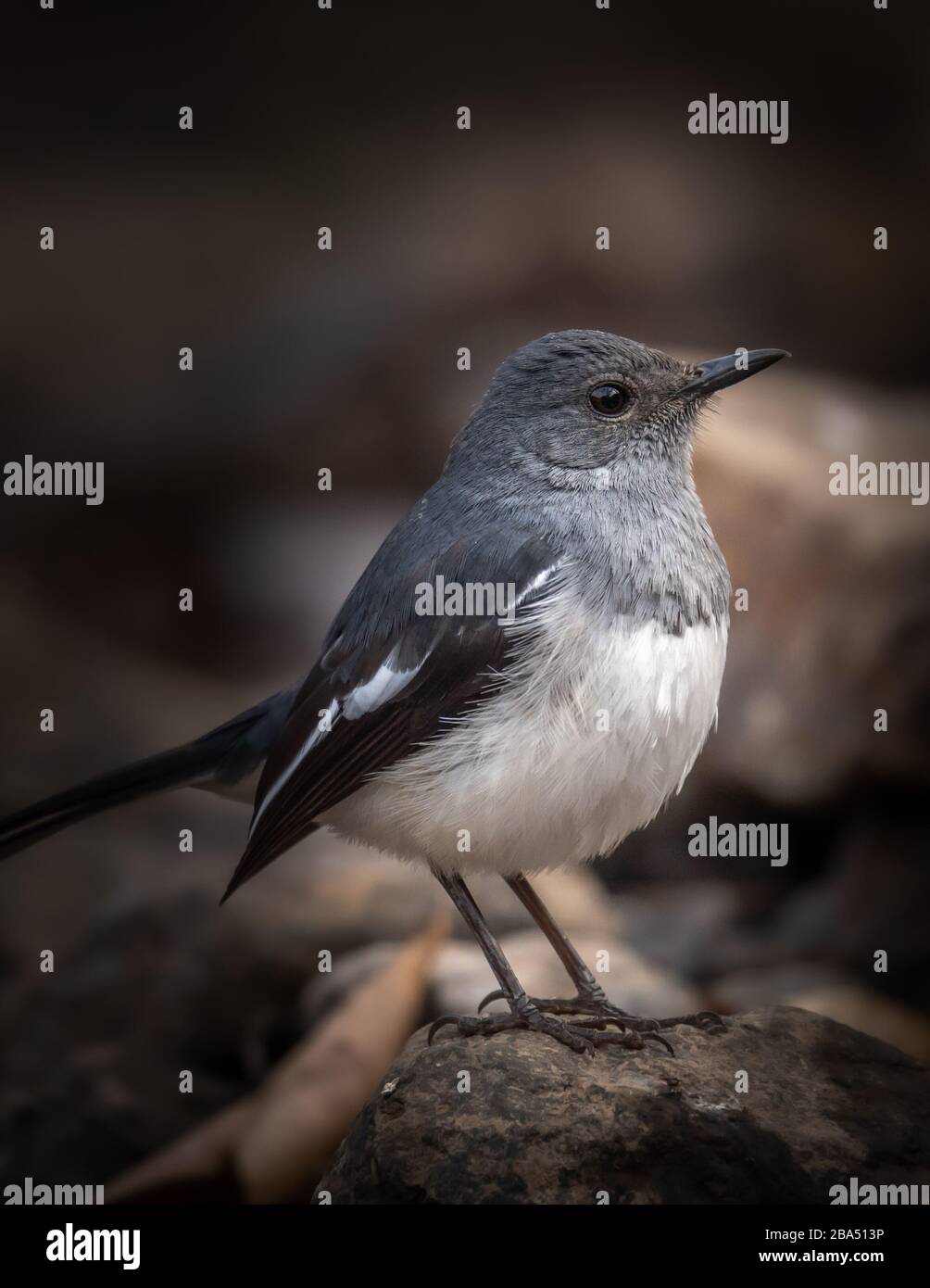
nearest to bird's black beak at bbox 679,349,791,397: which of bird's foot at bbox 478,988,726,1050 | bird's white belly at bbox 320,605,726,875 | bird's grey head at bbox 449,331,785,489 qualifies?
bird's grey head at bbox 449,331,785,489

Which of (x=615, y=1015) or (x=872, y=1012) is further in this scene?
(x=872, y=1012)

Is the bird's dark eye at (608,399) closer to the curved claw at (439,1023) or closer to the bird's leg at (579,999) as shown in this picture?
the bird's leg at (579,999)

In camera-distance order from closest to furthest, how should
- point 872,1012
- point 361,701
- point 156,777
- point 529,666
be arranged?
point 529,666, point 361,701, point 156,777, point 872,1012

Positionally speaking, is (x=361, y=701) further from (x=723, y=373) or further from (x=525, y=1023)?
(x=723, y=373)

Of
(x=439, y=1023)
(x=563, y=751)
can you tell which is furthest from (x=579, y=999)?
(x=563, y=751)

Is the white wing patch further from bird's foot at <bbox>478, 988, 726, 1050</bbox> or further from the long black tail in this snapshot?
bird's foot at <bbox>478, 988, 726, 1050</bbox>

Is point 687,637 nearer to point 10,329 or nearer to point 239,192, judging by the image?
point 239,192

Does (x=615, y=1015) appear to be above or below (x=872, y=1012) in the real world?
above
